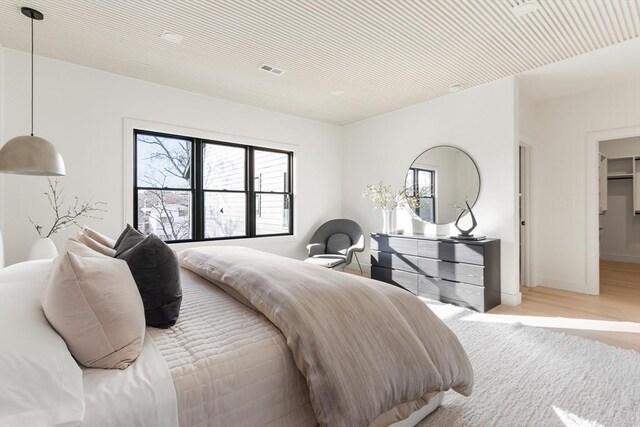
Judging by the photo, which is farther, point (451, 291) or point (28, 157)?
point (451, 291)

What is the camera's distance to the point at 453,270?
3611 millimetres

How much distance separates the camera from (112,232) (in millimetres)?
3543

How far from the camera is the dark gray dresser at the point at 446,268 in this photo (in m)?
3.41

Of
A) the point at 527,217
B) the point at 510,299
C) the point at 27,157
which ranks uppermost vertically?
the point at 27,157

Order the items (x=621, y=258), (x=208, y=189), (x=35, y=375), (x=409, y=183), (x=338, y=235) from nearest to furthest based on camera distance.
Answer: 1. (x=35, y=375)
2. (x=208, y=189)
3. (x=409, y=183)
4. (x=338, y=235)
5. (x=621, y=258)

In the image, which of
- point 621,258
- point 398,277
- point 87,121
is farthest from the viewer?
point 621,258

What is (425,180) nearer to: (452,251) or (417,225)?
(417,225)

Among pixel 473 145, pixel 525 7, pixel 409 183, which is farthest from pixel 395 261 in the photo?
pixel 525 7

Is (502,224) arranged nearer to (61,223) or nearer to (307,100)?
(307,100)

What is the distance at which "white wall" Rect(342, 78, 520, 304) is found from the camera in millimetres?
3598

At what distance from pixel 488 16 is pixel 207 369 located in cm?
302

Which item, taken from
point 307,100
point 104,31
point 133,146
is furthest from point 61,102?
point 307,100

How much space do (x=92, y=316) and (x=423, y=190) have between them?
4.09 meters

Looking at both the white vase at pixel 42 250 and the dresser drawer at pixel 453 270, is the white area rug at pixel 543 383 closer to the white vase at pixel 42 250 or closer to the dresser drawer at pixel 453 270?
the dresser drawer at pixel 453 270
